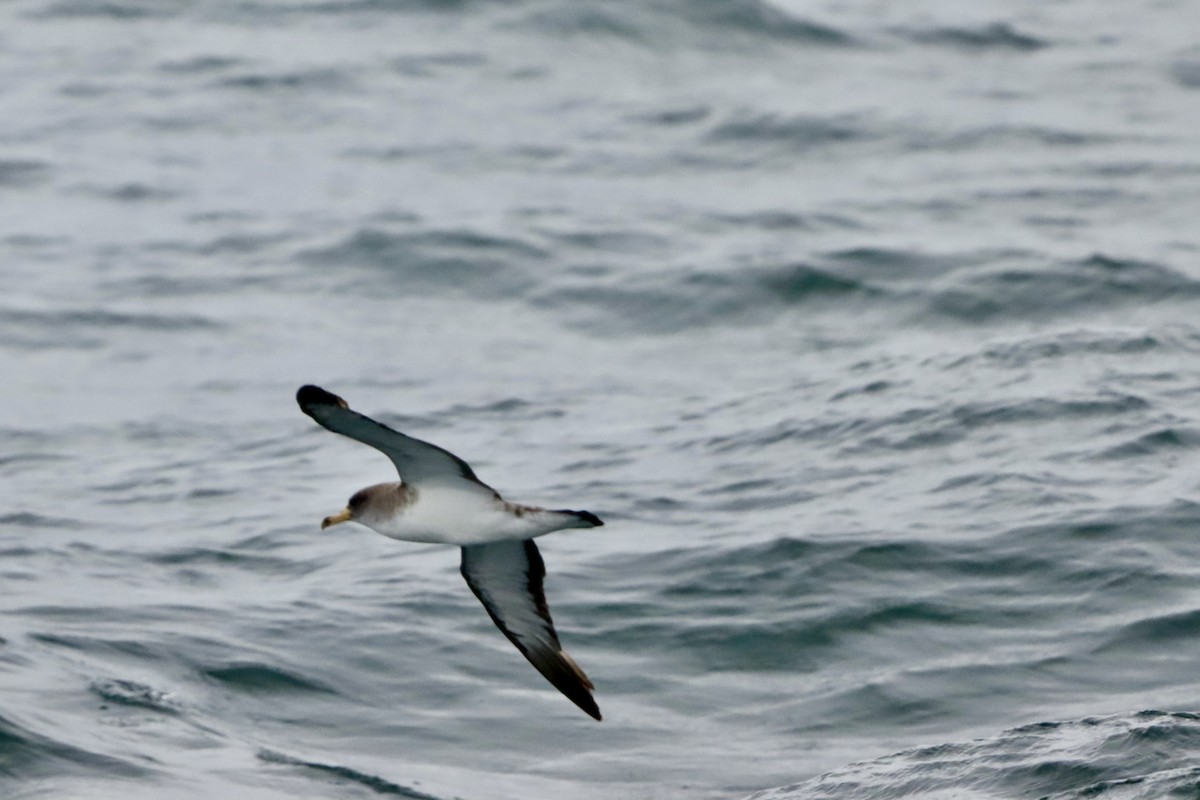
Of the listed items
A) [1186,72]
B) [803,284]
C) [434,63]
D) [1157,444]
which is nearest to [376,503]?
[1157,444]

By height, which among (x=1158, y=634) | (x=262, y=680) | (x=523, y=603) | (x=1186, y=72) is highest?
(x=1186, y=72)

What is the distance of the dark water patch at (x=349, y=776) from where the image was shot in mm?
10016

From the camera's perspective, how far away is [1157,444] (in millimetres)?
13852

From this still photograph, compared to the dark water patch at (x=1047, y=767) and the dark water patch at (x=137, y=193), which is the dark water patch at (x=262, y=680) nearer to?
the dark water patch at (x=1047, y=767)

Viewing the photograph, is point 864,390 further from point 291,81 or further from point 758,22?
point 291,81

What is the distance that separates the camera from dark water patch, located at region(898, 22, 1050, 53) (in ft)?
84.1

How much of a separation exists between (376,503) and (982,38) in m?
18.9

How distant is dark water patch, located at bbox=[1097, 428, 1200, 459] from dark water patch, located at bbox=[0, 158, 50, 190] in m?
13.5

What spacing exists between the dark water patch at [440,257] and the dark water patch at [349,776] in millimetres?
9002

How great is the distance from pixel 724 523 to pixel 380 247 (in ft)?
24.9

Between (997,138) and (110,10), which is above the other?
(110,10)

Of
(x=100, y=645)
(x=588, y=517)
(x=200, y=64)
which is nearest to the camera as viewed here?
(x=588, y=517)

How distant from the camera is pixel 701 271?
18.8m

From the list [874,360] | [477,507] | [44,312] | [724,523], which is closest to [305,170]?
[44,312]
